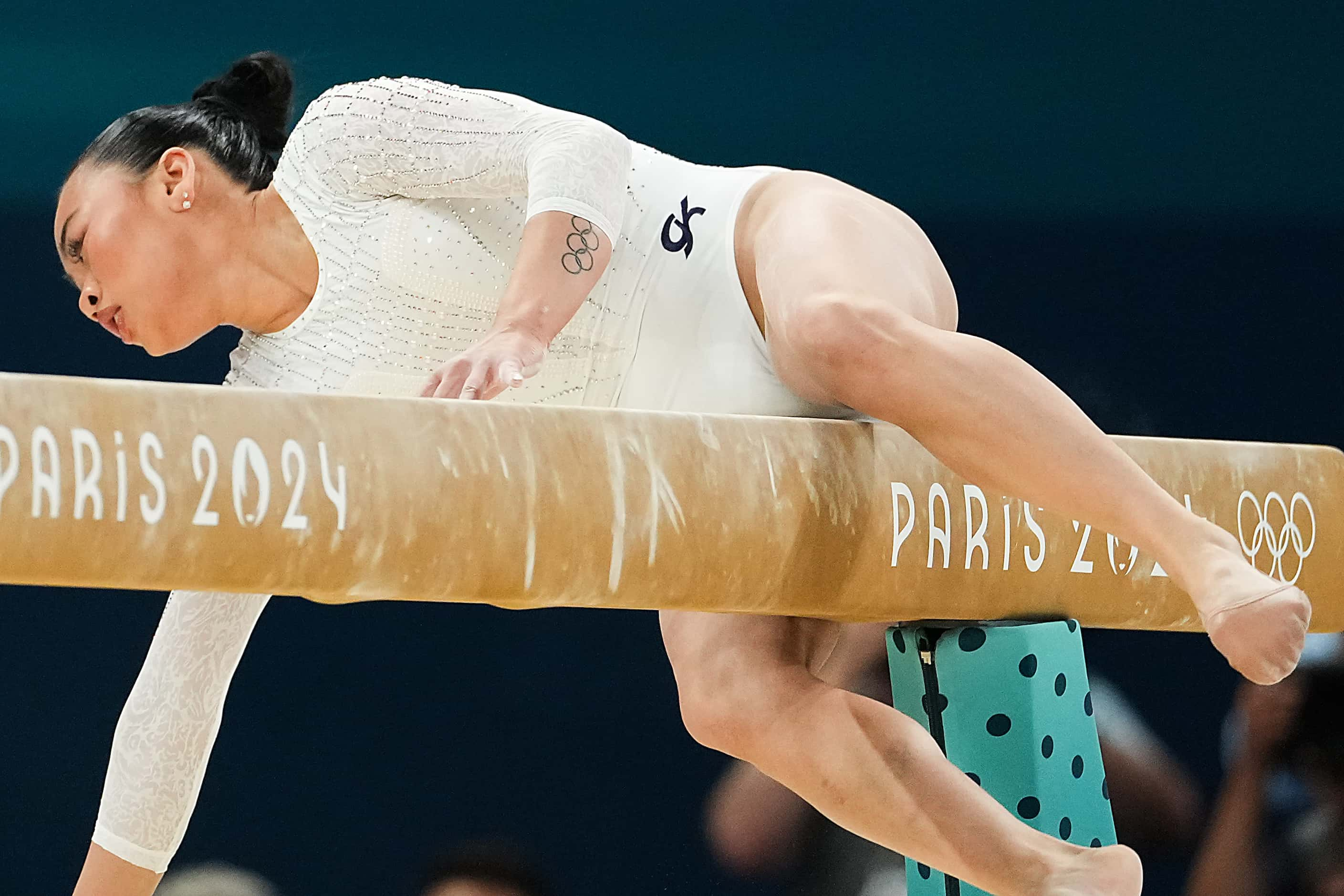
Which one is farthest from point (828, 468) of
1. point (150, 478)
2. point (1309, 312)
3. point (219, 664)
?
point (1309, 312)

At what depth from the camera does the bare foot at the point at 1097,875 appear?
1157 mm

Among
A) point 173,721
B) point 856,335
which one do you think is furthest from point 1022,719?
point 173,721

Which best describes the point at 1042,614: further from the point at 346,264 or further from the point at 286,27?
the point at 286,27

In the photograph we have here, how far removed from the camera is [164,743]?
138 centimetres

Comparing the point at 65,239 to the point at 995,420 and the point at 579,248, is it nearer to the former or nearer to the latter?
the point at 579,248

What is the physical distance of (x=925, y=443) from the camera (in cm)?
112

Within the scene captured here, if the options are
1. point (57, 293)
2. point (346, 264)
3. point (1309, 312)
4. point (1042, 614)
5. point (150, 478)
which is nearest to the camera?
point (150, 478)

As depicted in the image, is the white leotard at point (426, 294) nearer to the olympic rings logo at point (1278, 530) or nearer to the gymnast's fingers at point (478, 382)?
the gymnast's fingers at point (478, 382)

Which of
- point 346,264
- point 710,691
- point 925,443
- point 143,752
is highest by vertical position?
point 925,443

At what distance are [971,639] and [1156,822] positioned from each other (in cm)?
147

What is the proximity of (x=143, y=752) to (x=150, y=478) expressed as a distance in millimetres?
560

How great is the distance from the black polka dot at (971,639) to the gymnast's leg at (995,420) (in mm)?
197

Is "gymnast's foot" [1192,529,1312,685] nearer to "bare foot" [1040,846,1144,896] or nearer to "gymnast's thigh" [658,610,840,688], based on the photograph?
"bare foot" [1040,846,1144,896]

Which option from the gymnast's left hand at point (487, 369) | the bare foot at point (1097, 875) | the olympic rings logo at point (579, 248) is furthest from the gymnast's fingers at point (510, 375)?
the bare foot at point (1097, 875)
